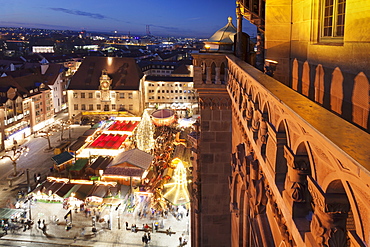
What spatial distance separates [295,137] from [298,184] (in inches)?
13.4

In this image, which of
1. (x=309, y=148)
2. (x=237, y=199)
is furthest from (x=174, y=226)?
(x=309, y=148)

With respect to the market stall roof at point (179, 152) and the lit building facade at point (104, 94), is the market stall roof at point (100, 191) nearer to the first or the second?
the market stall roof at point (179, 152)

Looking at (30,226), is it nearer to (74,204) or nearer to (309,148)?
(74,204)

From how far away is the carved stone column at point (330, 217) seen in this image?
75.4 inches

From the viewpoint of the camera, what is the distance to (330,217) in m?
1.99

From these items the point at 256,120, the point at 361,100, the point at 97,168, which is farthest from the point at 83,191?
the point at 361,100

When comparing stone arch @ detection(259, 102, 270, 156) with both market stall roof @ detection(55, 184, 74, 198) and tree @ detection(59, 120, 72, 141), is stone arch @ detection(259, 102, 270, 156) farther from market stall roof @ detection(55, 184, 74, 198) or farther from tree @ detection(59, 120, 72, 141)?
tree @ detection(59, 120, 72, 141)

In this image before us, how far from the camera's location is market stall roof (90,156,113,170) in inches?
1194

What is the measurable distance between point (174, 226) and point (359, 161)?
22.8 meters

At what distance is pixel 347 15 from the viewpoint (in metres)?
4.57

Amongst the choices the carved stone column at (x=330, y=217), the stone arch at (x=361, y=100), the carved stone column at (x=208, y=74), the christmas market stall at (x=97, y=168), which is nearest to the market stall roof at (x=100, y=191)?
the christmas market stall at (x=97, y=168)

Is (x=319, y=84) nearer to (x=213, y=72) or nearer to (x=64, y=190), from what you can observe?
(x=213, y=72)

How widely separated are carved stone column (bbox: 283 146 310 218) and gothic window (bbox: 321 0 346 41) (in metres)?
3.46

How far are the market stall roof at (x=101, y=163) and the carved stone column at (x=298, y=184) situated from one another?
28711mm
